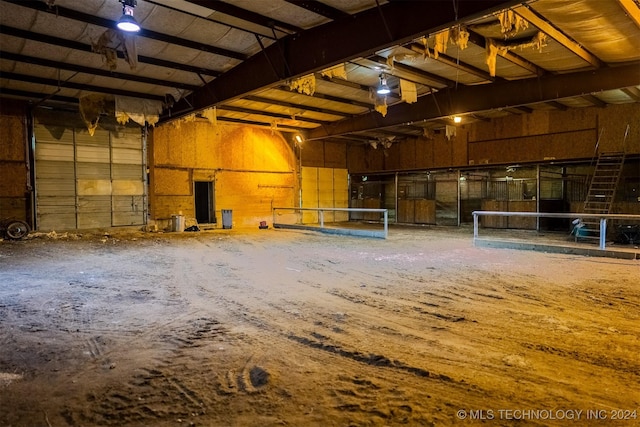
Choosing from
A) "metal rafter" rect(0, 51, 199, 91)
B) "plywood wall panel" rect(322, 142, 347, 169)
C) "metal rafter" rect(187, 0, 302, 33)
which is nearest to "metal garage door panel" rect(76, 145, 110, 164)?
"metal rafter" rect(0, 51, 199, 91)

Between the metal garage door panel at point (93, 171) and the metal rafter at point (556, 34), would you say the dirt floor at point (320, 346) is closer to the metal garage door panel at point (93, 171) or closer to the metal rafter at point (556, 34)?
the metal rafter at point (556, 34)

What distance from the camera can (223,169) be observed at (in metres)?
13.9

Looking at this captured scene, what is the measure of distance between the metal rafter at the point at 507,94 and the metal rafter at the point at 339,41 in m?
5.12

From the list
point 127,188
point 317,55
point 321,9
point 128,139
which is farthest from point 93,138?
point 321,9

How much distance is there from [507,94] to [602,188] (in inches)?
160

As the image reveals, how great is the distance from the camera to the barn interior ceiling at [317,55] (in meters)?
Answer: 5.73

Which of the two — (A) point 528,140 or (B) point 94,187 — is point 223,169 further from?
(A) point 528,140

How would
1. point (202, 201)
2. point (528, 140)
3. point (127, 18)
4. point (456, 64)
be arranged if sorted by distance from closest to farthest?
point (127, 18)
point (456, 64)
point (528, 140)
point (202, 201)

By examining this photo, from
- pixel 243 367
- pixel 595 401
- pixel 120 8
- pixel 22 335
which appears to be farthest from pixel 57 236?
pixel 595 401

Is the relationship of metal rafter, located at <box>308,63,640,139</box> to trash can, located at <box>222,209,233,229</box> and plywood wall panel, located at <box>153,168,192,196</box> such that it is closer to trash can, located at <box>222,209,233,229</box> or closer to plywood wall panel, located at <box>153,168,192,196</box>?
trash can, located at <box>222,209,233,229</box>

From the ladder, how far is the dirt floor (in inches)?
169

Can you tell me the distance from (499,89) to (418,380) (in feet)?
29.5

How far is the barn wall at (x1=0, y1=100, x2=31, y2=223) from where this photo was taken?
1029 centimetres

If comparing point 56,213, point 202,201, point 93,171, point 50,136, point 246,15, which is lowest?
point 56,213
